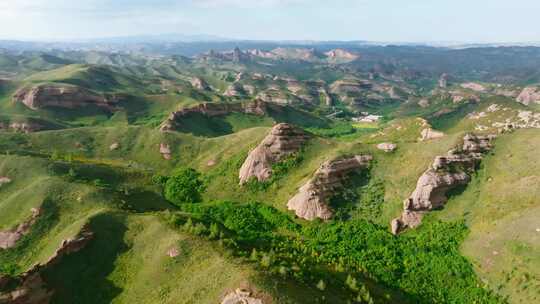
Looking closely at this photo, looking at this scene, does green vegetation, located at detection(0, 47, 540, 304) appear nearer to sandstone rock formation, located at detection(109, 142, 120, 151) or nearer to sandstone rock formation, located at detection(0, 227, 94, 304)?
sandstone rock formation, located at detection(0, 227, 94, 304)

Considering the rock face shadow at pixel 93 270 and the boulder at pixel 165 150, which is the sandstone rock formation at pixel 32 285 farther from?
the boulder at pixel 165 150

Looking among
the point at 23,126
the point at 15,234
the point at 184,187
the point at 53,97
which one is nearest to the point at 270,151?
the point at 184,187

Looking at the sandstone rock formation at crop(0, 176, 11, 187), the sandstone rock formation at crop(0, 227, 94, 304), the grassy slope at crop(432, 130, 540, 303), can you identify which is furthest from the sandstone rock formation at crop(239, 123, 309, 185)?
the sandstone rock formation at crop(0, 176, 11, 187)

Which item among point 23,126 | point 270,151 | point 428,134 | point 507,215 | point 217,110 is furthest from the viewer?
point 217,110

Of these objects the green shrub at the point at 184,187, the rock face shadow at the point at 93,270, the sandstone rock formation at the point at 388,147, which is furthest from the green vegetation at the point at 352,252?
the sandstone rock formation at the point at 388,147

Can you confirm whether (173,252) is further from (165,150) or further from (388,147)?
(165,150)

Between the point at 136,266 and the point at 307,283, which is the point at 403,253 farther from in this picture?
the point at 136,266
